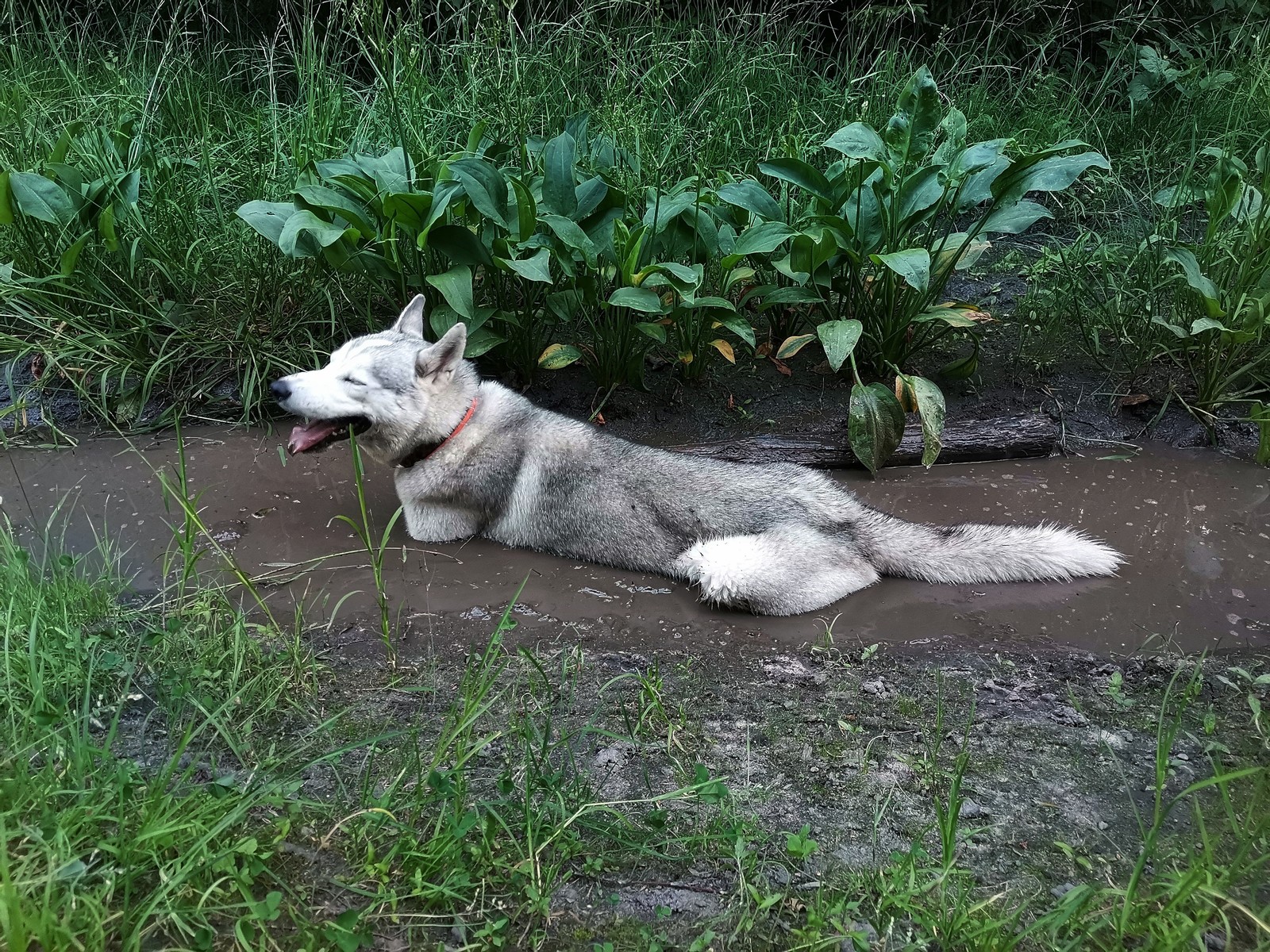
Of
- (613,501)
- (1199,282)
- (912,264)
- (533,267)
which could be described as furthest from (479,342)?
(1199,282)

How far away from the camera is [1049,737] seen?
2.69 metres

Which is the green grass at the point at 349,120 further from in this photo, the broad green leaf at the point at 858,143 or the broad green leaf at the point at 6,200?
the broad green leaf at the point at 858,143

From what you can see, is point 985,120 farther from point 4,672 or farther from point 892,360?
point 4,672

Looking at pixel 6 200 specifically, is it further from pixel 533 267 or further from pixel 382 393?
pixel 533 267

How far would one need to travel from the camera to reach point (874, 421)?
4.43 meters

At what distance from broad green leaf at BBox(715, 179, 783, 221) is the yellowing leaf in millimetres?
688

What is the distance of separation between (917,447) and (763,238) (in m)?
1.33

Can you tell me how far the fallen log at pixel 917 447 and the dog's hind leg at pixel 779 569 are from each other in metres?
1.03

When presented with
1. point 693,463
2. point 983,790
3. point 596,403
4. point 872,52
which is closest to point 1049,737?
point 983,790

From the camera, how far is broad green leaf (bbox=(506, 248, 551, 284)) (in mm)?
4059

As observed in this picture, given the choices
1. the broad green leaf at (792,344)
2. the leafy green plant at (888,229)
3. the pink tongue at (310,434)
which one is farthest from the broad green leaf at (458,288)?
the broad green leaf at (792,344)

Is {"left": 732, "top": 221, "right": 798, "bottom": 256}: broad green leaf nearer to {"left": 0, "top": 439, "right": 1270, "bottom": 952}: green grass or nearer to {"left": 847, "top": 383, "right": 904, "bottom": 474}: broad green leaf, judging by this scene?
{"left": 847, "top": 383, "right": 904, "bottom": 474}: broad green leaf

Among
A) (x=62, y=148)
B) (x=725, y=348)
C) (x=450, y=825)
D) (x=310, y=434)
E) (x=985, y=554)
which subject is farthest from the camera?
(x=725, y=348)

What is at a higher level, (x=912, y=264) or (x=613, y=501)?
(x=912, y=264)
